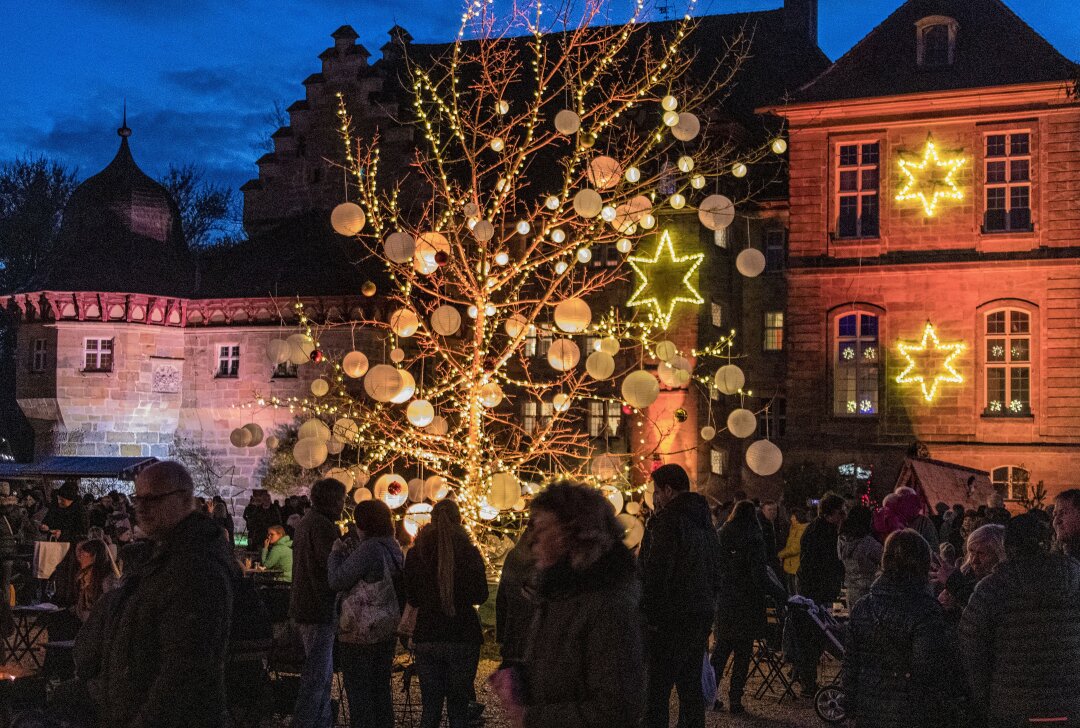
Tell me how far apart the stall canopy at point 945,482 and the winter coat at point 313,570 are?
15.6 m

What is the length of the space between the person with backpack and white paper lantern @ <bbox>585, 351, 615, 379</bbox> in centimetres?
492

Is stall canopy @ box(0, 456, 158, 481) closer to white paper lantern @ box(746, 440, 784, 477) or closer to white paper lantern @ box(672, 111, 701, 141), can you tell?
white paper lantern @ box(746, 440, 784, 477)

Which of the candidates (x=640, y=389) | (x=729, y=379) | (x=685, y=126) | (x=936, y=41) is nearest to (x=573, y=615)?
(x=640, y=389)

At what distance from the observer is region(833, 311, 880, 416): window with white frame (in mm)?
29000

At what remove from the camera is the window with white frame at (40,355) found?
1479 inches

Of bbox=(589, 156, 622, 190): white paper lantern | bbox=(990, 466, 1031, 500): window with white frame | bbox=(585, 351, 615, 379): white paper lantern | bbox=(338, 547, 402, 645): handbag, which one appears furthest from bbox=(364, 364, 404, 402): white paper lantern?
bbox=(990, 466, 1031, 500): window with white frame

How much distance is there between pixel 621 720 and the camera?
4137mm

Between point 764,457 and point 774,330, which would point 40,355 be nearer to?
point 774,330

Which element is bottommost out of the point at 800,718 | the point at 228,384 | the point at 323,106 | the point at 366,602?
the point at 800,718

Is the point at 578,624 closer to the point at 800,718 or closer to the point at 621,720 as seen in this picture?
the point at 621,720

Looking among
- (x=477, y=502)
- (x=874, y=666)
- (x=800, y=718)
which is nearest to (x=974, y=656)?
(x=874, y=666)

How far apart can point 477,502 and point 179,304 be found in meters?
26.5

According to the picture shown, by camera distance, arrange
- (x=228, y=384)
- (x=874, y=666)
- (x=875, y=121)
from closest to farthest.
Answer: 1. (x=874, y=666)
2. (x=875, y=121)
3. (x=228, y=384)

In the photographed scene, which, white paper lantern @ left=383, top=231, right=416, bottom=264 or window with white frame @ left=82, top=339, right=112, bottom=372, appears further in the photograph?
window with white frame @ left=82, top=339, right=112, bottom=372
